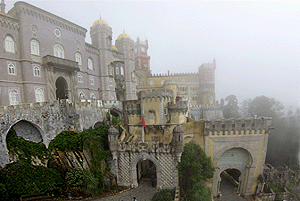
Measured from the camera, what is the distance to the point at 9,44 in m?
18.3

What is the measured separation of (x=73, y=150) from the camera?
50.5ft

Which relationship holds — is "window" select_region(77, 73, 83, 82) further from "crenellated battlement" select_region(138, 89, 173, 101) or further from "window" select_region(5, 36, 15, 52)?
"crenellated battlement" select_region(138, 89, 173, 101)

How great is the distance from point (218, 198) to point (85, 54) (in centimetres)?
3153

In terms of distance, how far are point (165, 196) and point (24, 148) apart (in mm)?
14905

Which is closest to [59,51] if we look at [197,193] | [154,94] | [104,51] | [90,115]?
[104,51]

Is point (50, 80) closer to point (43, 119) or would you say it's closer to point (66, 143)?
point (43, 119)

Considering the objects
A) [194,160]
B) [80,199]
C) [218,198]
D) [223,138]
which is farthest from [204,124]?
[80,199]

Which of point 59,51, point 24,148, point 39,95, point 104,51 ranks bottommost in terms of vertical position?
point 24,148

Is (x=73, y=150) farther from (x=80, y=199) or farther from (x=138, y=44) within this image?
(x=138, y=44)

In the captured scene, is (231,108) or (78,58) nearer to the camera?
(78,58)

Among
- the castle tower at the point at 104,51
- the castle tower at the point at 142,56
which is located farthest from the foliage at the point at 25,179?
the castle tower at the point at 142,56

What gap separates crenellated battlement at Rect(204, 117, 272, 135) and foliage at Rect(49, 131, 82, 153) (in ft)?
47.9

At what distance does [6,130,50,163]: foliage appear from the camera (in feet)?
45.1

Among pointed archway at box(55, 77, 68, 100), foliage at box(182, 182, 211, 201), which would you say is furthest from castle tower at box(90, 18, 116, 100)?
foliage at box(182, 182, 211, 201)
